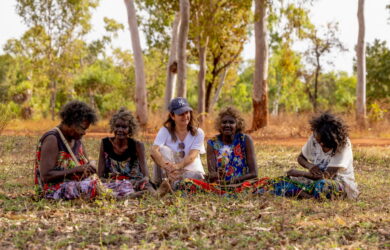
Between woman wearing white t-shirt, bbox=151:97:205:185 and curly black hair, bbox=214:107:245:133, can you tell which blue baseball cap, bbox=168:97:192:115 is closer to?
woman wearing white t-shirt, bbox=151:97:205:185

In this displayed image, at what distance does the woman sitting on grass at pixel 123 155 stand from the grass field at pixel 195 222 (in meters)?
0.57

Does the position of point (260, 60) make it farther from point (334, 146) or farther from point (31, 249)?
point (31, 249)

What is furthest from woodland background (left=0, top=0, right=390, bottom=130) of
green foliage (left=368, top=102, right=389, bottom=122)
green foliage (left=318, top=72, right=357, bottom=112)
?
green foliage (left=318, top=72, right=357, bottom=112)

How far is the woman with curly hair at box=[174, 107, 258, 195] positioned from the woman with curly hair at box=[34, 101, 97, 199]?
150cm

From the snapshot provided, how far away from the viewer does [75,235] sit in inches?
159

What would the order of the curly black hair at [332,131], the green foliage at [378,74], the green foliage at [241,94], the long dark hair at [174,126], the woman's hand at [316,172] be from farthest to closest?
1. the green foliage at [241,94]
2. the green foliage at [378,74]
3. the long dark hair at [174,126]
4. the woman's hand at [316,172]
5. the curly black hair at [332,131]

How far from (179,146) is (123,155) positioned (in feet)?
2.27

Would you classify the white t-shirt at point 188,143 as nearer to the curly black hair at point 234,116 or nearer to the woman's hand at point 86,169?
the curly black hair at point 234,116

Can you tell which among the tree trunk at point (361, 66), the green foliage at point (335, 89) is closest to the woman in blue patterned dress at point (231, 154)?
the tree trunk at point (361, 66)

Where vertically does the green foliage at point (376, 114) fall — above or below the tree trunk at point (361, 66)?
below

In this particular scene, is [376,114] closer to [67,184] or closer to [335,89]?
[67,184]

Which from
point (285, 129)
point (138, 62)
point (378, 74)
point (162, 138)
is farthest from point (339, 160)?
point (378, 74)

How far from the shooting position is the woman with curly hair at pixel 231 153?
19.3 ft

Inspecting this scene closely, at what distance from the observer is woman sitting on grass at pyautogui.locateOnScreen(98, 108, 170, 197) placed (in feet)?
18.7
